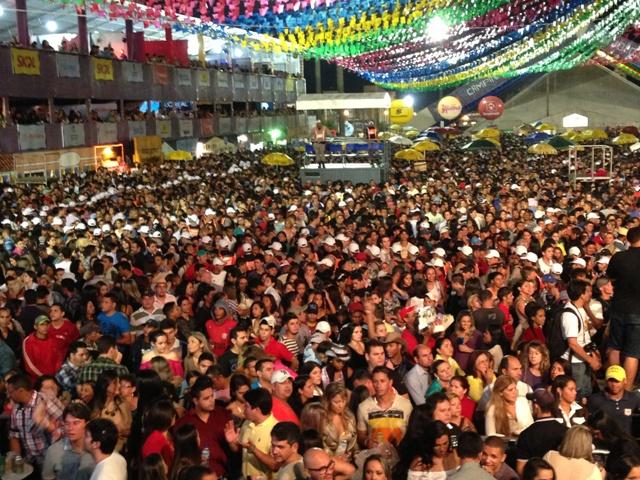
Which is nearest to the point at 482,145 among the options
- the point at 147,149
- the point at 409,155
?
the point at 409,155

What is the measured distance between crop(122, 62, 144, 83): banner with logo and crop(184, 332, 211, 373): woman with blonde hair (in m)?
30.5

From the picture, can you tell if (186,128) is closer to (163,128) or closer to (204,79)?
(163,128)

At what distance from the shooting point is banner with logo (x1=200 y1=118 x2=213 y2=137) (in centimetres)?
4594

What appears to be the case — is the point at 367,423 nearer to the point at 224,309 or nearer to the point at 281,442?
the point at 281,442

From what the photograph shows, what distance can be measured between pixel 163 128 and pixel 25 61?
11.0 metres

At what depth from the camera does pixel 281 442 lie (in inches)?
247

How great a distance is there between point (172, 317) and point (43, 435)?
2.91 meters

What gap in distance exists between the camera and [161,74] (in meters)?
41.8

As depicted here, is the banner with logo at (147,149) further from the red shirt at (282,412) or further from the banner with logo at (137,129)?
the red shirt at (282,412)

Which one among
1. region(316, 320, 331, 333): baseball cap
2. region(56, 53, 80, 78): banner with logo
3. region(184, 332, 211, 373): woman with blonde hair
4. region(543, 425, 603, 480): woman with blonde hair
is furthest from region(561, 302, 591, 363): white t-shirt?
region(56, 53, 80, 78): banner with logo

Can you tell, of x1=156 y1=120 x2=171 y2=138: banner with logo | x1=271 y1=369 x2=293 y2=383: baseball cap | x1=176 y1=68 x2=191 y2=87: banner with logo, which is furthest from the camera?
x1=176 y1=68 x2=191 y2=87: banner with logo

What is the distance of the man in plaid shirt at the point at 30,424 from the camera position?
24.7ft

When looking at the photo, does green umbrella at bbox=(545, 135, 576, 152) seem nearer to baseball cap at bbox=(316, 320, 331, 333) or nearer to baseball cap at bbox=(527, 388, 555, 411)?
baseball cap at bbox=(316, 320, 331, 333)

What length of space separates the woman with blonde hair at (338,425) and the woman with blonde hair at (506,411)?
1.04 metres
